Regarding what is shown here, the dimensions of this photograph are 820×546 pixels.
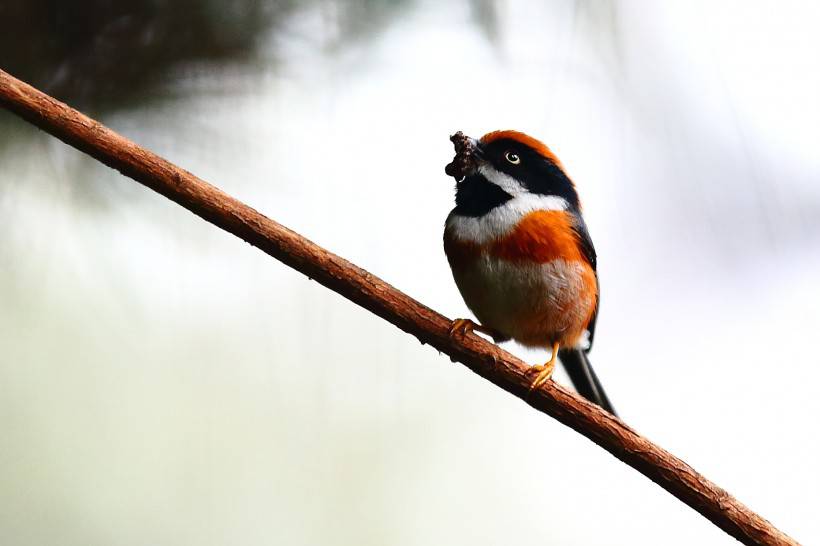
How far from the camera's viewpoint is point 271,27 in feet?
4.66

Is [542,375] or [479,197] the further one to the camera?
[479,197]

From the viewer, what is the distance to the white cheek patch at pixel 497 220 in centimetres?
152

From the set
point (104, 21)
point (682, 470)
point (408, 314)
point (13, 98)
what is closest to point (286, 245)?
point (408, 314)

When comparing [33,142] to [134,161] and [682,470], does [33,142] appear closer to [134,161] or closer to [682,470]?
[134,161]

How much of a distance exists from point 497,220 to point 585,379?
20.1 inches

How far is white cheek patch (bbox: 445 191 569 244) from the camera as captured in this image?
1.52 meters

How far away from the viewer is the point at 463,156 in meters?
1.52

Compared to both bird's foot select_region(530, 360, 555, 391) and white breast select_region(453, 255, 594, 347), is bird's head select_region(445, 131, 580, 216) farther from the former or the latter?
bird's foot select_region(530, 360, 555, 391)

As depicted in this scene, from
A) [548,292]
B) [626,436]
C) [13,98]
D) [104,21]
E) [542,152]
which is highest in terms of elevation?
[542,152]

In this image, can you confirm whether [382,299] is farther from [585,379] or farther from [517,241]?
[585,379]

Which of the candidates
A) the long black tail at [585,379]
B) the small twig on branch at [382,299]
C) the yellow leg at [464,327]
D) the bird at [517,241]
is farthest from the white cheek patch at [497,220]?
the long black tail at [585,379]

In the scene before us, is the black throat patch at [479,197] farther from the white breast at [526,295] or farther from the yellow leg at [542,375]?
the yellow leg at [542,375]

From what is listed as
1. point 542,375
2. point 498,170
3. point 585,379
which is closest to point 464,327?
point 542,375

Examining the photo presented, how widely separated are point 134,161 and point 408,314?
45cm
